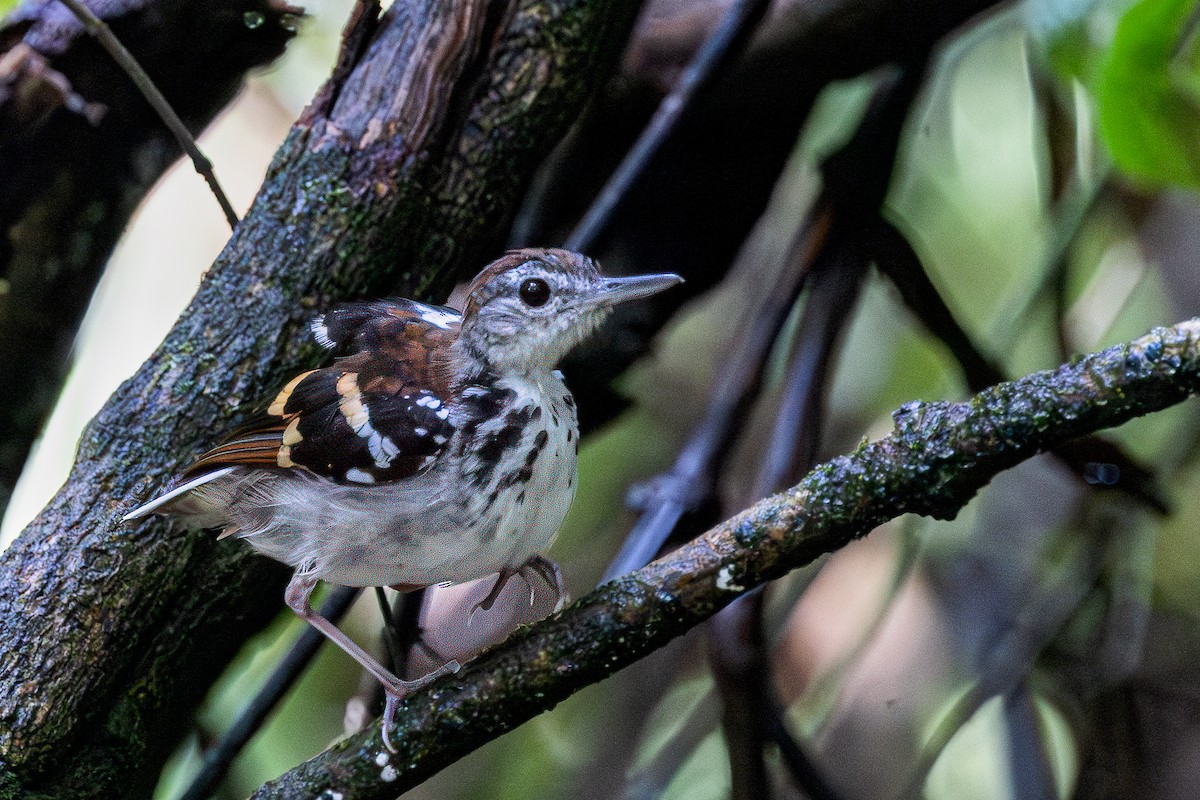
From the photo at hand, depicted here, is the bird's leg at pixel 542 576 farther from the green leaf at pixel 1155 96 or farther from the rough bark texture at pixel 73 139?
the rough bark texture at pixel 73 139

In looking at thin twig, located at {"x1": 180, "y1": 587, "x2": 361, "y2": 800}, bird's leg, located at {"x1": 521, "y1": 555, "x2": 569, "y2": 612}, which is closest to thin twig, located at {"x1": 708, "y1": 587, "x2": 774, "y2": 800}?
bird's leg, located at {"x1": 521, "y1": 555, "x2": 569, "y2": 612}

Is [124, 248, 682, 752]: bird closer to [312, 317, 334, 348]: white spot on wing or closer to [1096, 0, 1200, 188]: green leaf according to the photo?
[312, 317, 334, 348]: white spot on wing

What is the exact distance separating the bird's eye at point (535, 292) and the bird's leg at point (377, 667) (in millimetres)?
529

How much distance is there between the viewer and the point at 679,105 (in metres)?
2.36

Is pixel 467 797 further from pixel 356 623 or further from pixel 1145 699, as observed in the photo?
pixel 1145 699

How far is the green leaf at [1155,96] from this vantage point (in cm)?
171

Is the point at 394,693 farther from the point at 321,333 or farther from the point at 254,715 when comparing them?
the point at 254,715

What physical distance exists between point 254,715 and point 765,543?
4.27ft

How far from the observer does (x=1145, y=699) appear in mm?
2402

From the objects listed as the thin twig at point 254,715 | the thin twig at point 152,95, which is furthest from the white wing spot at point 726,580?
the thin twig at point 152,95

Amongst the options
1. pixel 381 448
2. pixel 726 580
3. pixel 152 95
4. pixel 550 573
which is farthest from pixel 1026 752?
pixel 152 95

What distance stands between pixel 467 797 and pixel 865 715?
3.30 feet

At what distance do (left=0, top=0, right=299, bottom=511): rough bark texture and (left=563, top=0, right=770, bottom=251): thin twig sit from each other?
2.98 ft

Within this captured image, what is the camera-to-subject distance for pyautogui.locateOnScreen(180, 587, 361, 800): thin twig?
2.12m
